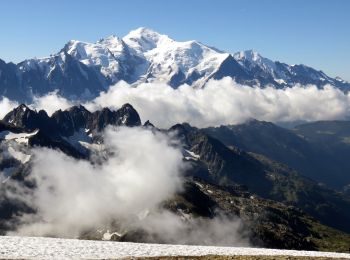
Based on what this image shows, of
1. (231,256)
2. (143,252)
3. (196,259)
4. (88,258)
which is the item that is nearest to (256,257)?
(231,256)

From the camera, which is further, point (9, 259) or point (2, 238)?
point (2, 238)

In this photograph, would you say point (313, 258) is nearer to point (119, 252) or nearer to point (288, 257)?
point (288, 257)

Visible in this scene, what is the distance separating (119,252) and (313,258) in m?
25.9

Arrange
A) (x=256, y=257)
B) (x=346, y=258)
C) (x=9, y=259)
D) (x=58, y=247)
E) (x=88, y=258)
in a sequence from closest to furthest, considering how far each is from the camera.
Result: (x=9, y=259), (x=88, y=258), (x=58, y=247), (x=256, y=257), (x=346, y=258)

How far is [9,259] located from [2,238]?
38.3 ft

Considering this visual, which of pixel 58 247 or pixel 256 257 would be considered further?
pixel 256 257

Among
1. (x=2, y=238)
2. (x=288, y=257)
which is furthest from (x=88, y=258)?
(x=288, y=257)

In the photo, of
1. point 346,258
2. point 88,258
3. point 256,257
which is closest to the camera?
point 88,258

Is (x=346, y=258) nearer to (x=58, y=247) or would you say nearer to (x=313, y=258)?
(x=313, y=258)

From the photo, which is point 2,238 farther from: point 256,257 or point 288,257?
point 288,257

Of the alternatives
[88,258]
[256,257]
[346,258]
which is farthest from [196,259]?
[346,258]

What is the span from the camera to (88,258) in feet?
169

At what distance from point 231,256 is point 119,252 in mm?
14237

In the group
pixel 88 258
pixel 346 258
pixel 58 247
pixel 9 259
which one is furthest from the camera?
pixel 346 258
